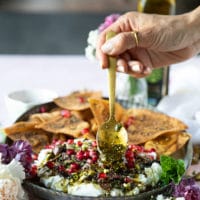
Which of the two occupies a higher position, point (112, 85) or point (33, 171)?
point (112, 85)

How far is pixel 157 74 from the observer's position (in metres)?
1.74

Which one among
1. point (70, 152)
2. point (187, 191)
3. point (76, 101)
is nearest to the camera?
point (187, 191)

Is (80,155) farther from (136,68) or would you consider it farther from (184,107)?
(184,107)

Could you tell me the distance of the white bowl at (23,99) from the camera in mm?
1533

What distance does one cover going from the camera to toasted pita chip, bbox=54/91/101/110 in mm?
1521

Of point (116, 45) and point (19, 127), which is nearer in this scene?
point (116, 45)

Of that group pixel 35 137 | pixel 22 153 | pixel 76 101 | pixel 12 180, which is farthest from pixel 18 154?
pixel 76 101

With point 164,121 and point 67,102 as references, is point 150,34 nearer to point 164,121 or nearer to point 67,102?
point 164,121

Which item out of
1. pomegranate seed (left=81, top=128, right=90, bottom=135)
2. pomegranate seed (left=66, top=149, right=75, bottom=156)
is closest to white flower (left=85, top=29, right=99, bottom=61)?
pomegranate seed (left=81, top=128, right=90, bottom=135)

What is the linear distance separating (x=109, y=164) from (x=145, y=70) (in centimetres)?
44

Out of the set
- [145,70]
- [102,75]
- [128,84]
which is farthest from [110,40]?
[102,75]

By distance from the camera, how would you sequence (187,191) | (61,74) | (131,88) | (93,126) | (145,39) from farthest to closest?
(61,74) < (131,88) < (93,126) < (145,39) < (187,191)

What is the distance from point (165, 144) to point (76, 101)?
13.5 inches

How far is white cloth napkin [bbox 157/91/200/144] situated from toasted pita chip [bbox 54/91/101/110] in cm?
23
